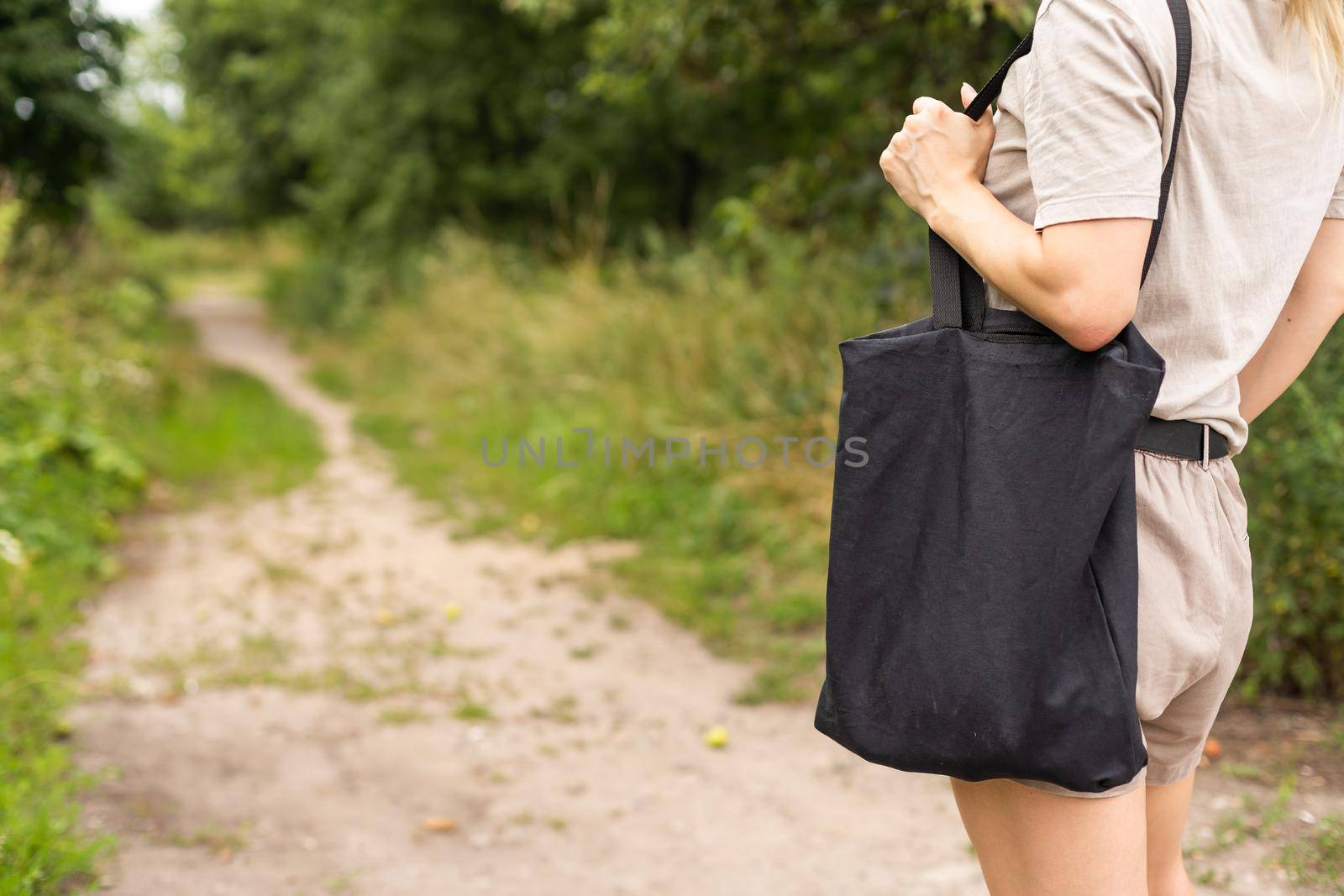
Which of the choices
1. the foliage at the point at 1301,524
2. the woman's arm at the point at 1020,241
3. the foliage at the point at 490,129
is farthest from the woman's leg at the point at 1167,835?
the foliage at the point at 490,129

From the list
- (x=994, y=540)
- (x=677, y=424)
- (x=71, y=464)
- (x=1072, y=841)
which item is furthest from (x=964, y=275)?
(x=71, y=464)

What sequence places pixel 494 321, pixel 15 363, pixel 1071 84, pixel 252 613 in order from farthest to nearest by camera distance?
pixel 494 321
pixel 15 363
pixel 252 613
pixel 1071 84

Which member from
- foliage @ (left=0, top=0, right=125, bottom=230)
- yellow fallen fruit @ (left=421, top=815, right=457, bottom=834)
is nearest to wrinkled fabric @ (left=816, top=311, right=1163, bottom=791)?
yellow fallen fruit @ (left=421, top=815, right=457, bottom=834)

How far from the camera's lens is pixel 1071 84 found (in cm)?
125

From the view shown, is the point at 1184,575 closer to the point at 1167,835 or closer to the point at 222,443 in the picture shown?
the point at 1167,835

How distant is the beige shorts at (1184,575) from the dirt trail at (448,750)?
1.88m

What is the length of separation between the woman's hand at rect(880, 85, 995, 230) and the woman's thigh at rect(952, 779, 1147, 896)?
0.74m

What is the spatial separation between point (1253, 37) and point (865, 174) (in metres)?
5.90

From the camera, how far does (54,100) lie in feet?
31.8

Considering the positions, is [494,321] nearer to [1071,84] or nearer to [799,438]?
[799,438]

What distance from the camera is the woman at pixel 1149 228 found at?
1.24 meters

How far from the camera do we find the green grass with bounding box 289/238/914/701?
5352 mm

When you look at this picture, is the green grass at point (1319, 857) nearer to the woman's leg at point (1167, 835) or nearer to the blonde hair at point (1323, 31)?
the woman's leg at point (1167, 835)

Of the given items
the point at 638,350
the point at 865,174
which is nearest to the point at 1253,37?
the point at 865,174
